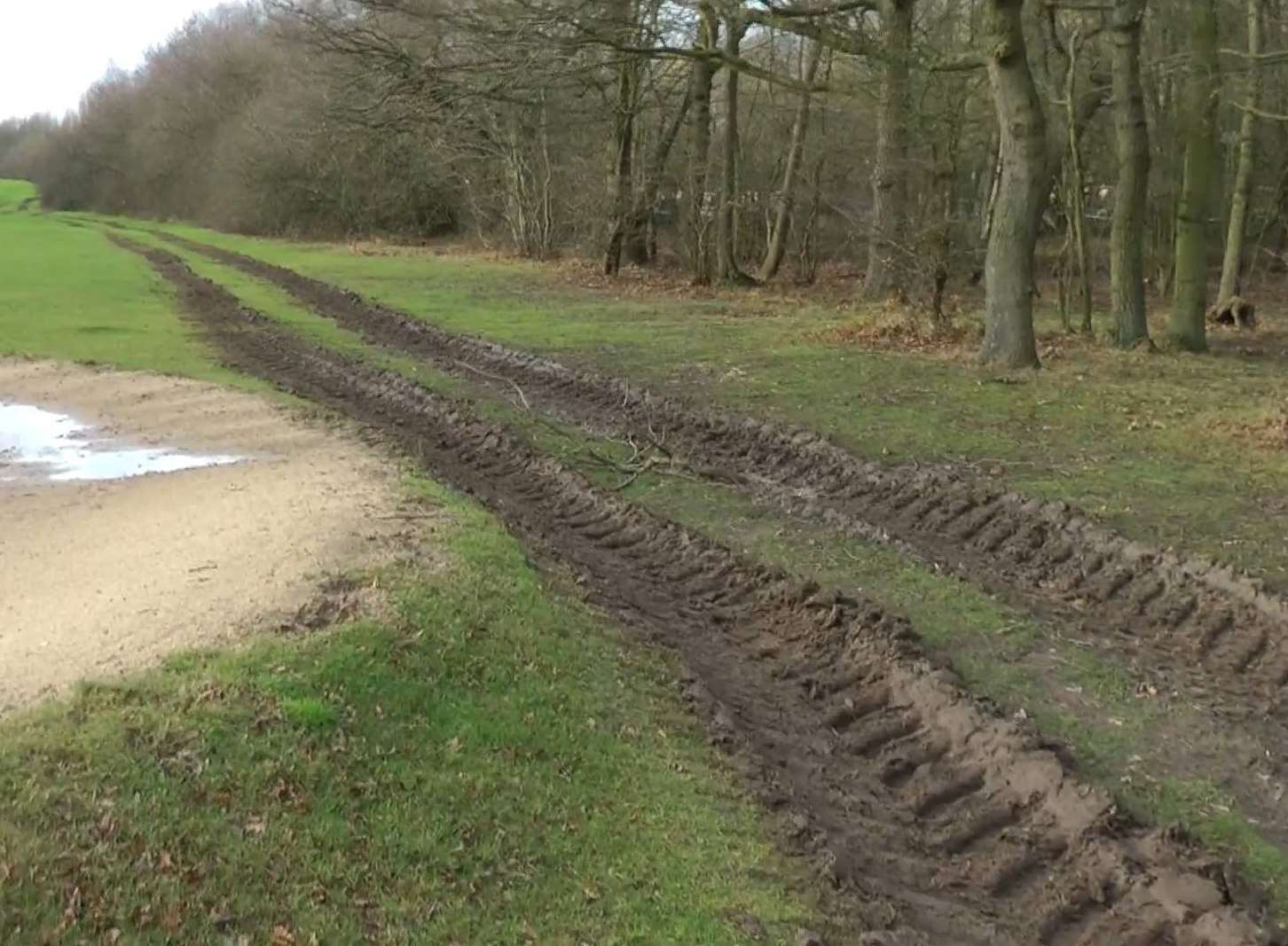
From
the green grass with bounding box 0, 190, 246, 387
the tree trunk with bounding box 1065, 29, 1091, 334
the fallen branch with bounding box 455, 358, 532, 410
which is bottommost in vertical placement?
the fallen branch with bounding box 455, 358, 532, 410

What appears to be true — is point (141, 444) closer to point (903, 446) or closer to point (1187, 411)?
point (903, 446)

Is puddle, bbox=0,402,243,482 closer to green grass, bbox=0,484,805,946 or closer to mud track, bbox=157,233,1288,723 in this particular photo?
mud track, bbox=157,233,1288,723

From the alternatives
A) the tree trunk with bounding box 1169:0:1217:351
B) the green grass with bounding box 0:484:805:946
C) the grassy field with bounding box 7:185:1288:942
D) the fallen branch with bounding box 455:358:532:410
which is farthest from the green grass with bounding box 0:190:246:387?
the tree trunk with bounding box 1169:0:1217:351

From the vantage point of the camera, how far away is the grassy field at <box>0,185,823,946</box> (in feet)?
13.4

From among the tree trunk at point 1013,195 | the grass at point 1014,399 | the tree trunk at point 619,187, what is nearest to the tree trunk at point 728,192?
the tree trunk at point 619,187

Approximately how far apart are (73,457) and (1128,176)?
1377 cm

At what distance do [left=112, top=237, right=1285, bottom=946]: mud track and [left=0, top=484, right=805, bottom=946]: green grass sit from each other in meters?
0.42

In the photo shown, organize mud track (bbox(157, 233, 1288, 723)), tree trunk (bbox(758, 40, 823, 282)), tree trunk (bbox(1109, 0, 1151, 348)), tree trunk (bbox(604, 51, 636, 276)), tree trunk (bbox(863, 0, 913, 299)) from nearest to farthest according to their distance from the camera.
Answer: mud track (bbox(157, 233, 1288, 723))
tree trunk (bbox(1109, 0, 1151, 348))
tree trunk (bbox(863, 0, 913, 299))
tree trunk (bbox(758, 40, 823, 282))
tree trunk (bbox(604, 51, 636, 276))

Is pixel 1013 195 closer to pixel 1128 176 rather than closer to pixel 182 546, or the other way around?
pixel 1128 176

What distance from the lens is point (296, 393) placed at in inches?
579

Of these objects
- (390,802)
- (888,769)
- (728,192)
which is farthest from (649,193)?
(390,802)

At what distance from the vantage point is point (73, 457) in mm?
11812

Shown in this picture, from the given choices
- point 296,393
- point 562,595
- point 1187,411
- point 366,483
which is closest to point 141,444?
point 296,393

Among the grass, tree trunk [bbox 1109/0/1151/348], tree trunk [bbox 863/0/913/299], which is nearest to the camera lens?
the grass
